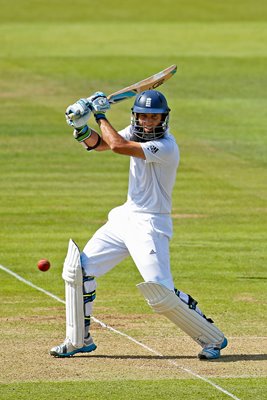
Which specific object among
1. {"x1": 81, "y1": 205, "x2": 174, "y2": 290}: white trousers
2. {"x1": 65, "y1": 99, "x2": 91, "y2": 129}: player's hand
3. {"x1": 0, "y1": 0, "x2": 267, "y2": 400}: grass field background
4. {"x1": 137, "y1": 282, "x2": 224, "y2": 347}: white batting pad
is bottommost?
{"x1": 0, "y1": 0, "x2": 267, "y2": 400}: grass field background

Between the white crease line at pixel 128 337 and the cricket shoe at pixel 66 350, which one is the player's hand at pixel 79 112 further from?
the white crease line at pixel 128 337

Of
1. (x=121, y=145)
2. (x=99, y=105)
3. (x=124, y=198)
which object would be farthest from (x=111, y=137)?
(x=124, y=198)

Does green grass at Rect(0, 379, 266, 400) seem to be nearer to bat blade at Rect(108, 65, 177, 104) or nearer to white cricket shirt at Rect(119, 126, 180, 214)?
white cricket shirt at Rect(119, 126, 180, 214)

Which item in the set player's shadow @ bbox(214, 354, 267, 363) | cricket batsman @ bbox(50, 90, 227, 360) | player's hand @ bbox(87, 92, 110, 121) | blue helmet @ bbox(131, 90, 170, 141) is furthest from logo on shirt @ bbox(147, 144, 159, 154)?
player's shadow @ bbox(214, 354, 267, 363)

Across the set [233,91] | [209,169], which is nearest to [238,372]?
[209,169]

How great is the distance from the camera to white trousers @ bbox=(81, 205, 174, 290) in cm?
1035

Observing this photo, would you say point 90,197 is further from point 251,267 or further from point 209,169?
point 251,267

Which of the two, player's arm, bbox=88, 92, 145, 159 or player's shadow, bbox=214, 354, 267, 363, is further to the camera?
player's shadow, bbox=214, 354, 267, 363

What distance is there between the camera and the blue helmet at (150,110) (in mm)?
10469

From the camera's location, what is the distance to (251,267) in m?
14.5

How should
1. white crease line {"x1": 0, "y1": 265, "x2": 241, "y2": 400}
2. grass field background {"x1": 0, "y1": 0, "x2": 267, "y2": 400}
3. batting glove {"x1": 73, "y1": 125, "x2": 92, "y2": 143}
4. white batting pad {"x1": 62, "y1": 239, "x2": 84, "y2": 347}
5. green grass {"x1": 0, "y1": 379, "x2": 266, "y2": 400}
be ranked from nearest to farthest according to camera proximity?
green grass {"x1": 0, "y1": 379, "x2": 266, "y2": 400}
white crease line {"x1": 0, "y1": 265, "x2": 241, "y2": 400}
grass field background {"x1": 0, "y1": 0, "x2": 267, "y2": 400}
white batting pad {"x1": 62, "y1": 239, "x2": 84, "y2": 347}
batting glove {"x1": 73, "y1": 125, "x2": 92, "y2": 143}

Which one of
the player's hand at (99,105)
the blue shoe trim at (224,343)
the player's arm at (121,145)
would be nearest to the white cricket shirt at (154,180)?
the player's arm at (121,145)

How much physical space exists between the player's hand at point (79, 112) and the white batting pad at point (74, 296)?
107cm

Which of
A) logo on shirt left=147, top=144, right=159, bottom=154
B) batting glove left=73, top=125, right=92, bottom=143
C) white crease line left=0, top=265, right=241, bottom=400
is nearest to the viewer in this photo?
white crease line left=0, top=265, right=241, bottom=400
